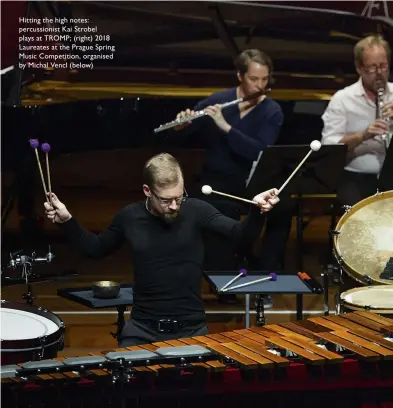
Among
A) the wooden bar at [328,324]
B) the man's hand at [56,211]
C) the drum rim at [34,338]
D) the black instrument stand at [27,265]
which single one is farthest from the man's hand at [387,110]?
the drum rim at [34,338]

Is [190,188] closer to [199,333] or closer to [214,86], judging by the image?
[214,86]

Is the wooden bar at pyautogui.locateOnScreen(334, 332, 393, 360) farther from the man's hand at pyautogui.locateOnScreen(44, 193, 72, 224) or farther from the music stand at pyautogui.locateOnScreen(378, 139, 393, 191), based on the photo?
the music stand at pyautogui.locateOnScreen(378, 139, 393, 191)

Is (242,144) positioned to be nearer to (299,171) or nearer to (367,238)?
(299,171)

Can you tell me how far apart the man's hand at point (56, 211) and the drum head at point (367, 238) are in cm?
140

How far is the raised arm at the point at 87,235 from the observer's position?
481 centimetres

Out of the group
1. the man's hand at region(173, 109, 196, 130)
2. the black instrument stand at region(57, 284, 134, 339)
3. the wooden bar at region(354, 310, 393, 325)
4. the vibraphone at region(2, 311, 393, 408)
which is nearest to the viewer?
the vibraphone at region(2, 311, 393, 408)

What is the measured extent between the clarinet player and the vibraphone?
2193 mm

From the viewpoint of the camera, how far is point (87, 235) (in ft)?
15.9

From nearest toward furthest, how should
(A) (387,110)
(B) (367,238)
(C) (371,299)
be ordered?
(C) (371,299), (B) (367,238), (A) (387,110)

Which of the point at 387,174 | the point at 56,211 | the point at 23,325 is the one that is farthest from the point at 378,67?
the point at 23,325

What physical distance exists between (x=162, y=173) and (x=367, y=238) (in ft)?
4.35

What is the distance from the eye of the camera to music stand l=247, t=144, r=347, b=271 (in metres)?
5.93

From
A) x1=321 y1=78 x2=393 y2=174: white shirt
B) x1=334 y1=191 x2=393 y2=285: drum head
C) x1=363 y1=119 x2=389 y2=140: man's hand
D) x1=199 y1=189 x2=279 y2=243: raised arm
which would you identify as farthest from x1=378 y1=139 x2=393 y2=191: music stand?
x1=199 y1=189 x2=279 y2=243: raised arm

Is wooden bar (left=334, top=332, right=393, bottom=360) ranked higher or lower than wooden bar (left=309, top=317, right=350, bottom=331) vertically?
lower
